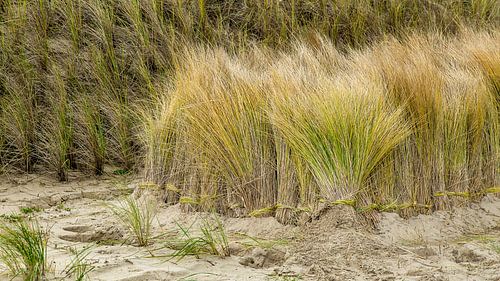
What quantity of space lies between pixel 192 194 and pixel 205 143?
275 mm

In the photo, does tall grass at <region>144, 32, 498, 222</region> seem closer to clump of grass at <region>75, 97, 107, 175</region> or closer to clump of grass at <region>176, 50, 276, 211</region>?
clump of grass at <region>176, 50, 276, 211</region>

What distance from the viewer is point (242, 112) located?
148 inches

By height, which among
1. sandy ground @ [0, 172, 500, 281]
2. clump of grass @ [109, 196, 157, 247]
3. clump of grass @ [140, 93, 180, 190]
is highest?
clump of grass @ [140, 93, 180, 190]

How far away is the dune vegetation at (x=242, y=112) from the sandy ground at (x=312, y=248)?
0.33 ft

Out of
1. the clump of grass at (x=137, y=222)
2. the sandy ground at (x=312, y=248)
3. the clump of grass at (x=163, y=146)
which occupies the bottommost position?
the sandy ground at (x=312, y=248)

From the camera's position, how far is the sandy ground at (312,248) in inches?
119

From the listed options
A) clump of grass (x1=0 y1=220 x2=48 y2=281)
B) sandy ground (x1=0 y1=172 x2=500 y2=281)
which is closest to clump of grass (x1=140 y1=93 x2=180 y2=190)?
sandy ground (x1=0 y1=172 x2=500 y2=281)

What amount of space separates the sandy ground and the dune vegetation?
10 centimetres

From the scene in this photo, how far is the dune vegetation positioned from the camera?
11.7ft

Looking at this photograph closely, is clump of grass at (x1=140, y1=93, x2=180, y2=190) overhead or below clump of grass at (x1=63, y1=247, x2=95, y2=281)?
overhead

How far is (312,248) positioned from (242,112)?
875mm

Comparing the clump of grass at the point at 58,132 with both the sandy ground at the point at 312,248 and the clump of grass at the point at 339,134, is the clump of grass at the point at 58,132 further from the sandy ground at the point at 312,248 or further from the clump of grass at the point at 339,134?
the clump of grass at the point at 339,134

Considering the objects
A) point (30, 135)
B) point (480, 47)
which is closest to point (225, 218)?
point (30, 135)

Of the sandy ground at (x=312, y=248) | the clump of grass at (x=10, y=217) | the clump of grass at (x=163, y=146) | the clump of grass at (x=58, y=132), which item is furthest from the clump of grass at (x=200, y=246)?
the clump of grass at (x=58, y=132)
